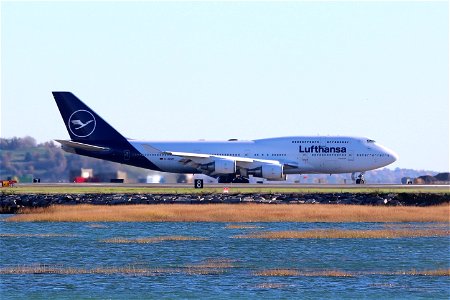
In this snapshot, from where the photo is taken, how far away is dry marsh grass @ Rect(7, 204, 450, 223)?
54281mm

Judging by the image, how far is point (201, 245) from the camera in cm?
4069

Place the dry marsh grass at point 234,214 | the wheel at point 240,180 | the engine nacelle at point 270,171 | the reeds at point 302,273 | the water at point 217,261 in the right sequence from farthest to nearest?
the wheel at point 240,180
the engine nacelle at point 270,171
the dry marsh grass at point 234,214
the reeds at point 302,273
the water at point 217,261

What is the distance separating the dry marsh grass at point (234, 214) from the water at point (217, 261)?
4.16 meters

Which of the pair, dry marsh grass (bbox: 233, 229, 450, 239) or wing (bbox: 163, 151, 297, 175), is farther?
wing (bbox: 163, 151, 297, 175)

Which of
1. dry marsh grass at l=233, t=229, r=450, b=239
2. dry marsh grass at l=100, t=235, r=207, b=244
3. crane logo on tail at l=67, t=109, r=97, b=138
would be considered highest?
crane logo on tail at l=67, t=109, r=97, b=138

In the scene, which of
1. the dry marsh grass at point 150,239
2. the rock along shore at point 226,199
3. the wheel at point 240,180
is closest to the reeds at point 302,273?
the dry marsh grass at point 150,239

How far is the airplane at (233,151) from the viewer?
294 feet

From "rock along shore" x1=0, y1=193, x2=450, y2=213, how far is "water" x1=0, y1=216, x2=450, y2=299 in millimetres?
15041

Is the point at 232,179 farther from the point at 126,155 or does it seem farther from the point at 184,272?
the point at 184,272

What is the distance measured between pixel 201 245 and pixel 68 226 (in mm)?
12318

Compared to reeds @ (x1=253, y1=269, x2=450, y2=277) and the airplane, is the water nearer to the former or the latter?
reeds @ (x1=253, y1=269, x2=450, y2=277)

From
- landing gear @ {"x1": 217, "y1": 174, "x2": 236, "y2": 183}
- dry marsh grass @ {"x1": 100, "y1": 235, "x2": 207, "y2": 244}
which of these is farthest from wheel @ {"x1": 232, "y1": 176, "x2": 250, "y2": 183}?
dry marsh grass @ {"x1": 100, "y1": 235, "x2": 207, "y2": 244}

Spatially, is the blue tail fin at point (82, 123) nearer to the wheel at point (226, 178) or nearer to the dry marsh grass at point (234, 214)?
the wheel at point (226, 178)

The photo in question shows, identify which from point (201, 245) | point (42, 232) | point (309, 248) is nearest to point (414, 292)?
point (309, 248)
